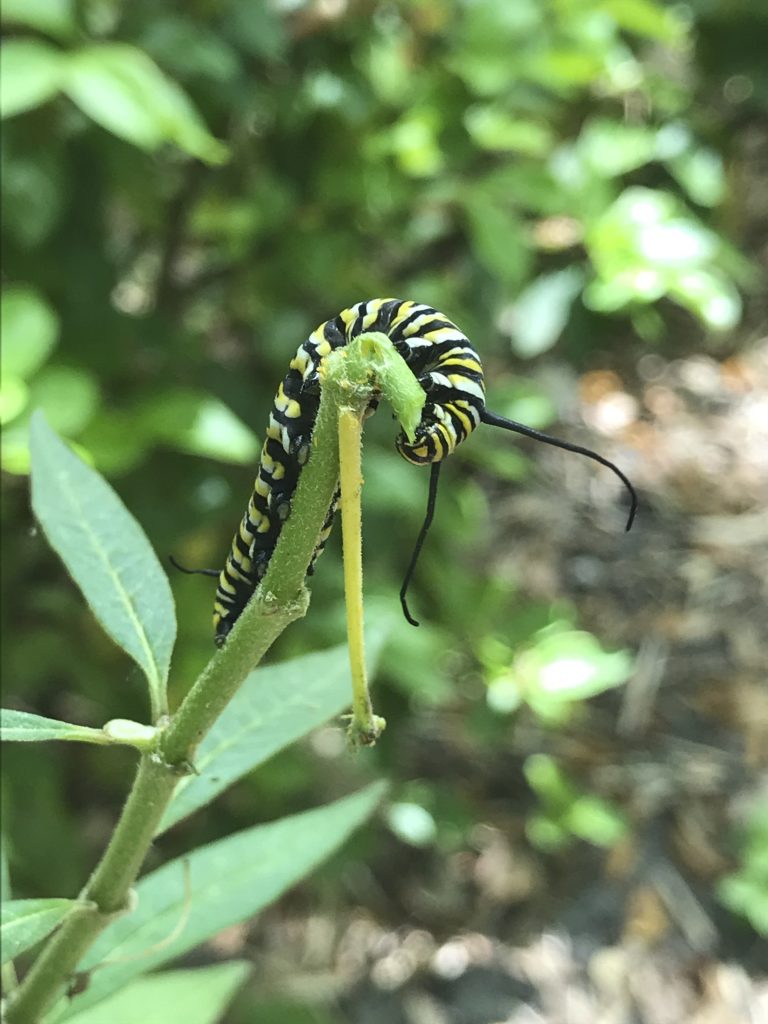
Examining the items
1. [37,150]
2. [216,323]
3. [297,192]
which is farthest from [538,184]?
[37,150]

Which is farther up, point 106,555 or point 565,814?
point 106,555

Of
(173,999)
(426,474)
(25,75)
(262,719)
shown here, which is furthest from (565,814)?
(25,75)

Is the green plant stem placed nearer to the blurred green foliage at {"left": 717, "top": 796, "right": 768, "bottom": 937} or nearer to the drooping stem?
the drooping stem

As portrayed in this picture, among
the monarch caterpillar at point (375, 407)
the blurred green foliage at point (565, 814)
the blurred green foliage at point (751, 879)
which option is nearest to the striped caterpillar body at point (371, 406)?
the monarch caterpillar at point (375, 407)

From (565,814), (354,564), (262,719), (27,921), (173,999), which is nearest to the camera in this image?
(354,564)

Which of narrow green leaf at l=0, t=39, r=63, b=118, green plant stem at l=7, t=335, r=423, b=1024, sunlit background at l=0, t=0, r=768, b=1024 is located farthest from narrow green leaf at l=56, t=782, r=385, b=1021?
narrow green leaf at l=0, t=39, r=63, b=118

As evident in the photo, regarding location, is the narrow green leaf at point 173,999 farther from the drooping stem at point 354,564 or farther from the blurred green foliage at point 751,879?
the blurred green foliage at point 751,879

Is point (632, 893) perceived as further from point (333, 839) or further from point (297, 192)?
point (297, 192)

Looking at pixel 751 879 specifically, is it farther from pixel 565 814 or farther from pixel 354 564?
pixel 354 564
